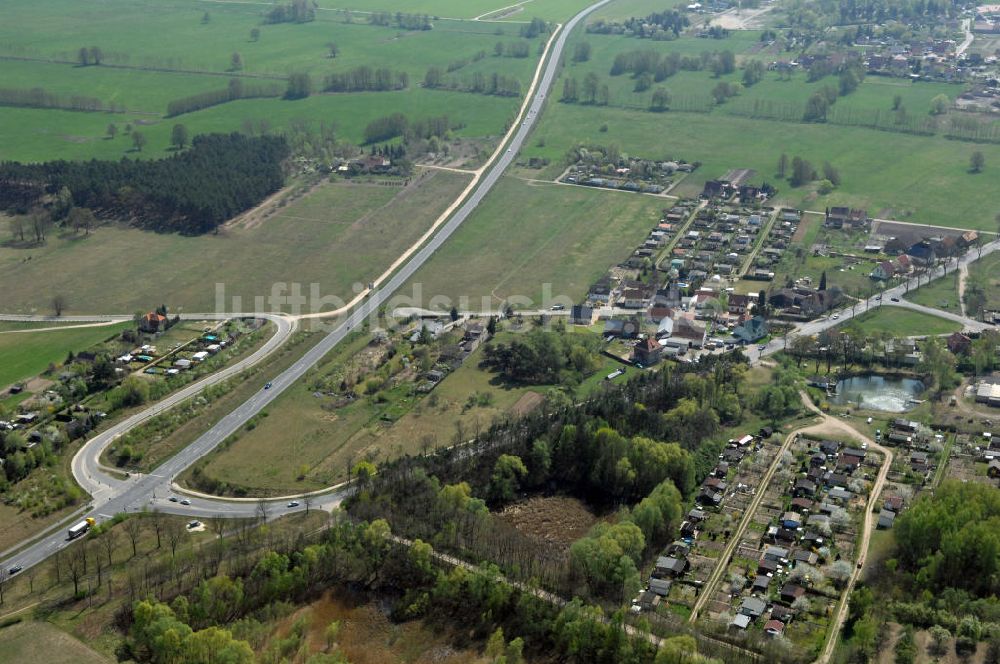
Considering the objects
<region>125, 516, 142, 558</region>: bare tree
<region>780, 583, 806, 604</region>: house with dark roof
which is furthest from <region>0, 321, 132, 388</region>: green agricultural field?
<region>780, 583, 806, 604</region>: house with dark roof

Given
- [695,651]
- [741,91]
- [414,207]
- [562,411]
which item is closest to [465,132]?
[414,207]

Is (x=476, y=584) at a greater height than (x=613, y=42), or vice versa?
(x=613, y=42)

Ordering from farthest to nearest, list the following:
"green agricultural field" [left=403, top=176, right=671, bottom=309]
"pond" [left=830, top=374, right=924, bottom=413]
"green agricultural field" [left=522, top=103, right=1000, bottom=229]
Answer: "green agricultural field" [left=522, top=103, right=1000, bottom=229] → "green agricultural field" [left=403, top=176, right=671, bottom=309] → "pond" [left=830, top=374, right=924, bottom=413]

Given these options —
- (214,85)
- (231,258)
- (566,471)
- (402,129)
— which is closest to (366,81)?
(214,85)

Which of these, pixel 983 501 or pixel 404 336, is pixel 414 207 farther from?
pixel 983 501

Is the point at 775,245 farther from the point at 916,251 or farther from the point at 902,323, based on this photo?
the point at 902,323

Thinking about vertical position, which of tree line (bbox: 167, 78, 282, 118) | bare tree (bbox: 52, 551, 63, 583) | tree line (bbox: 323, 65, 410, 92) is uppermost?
tree line (bbox: 323, 65, 410, 92)

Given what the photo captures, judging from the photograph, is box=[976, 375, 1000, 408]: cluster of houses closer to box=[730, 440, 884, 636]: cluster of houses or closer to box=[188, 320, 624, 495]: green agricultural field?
box=[730, 440, 884, 636]: cluster of houses

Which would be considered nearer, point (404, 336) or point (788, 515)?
point (788, 515)
